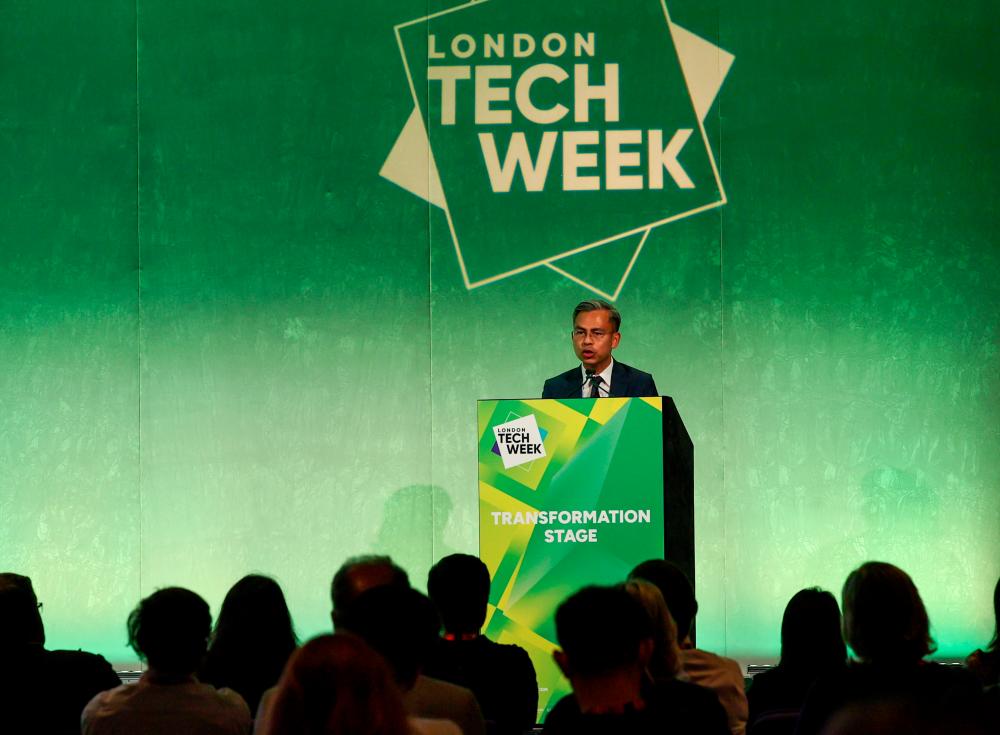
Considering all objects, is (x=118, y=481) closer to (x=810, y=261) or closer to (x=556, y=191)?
(x=556, y=191)

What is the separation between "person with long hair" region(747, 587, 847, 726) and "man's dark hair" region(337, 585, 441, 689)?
4.18ft

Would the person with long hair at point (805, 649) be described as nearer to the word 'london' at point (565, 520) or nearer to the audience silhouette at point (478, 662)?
the audience silhouette at point (478, 662)

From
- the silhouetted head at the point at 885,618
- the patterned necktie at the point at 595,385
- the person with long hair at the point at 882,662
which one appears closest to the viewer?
the person with long hair at the point at 882,662

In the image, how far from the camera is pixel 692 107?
22.9 ft

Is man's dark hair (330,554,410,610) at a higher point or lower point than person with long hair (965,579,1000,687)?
higher

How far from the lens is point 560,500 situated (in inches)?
179

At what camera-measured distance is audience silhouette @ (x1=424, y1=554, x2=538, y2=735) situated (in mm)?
3320

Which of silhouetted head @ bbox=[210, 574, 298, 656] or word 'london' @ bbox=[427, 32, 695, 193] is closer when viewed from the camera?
silhouetted head @ bbox=[210, 574, 298, 656]

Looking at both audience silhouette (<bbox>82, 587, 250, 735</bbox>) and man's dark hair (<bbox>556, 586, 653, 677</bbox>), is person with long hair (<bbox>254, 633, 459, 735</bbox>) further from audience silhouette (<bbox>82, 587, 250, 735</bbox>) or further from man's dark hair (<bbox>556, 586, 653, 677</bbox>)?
audience silhouette (<bbox>82, 587, 250, 735</bbox>)

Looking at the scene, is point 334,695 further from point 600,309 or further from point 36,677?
point 600,309

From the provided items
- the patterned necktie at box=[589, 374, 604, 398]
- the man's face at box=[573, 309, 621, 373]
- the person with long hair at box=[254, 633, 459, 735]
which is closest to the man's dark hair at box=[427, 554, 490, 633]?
the person with long hair at box=[254, 633, 459, 735]

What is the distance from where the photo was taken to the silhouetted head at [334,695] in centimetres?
196

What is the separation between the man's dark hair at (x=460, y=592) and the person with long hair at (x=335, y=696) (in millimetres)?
1515

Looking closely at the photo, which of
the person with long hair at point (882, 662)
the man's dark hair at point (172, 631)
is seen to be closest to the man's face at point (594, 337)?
the person with long hair at point (882, 662)
